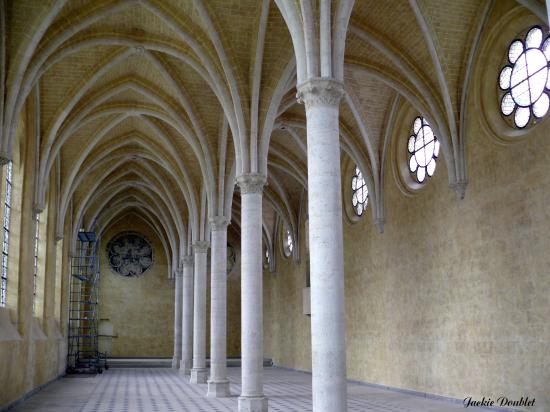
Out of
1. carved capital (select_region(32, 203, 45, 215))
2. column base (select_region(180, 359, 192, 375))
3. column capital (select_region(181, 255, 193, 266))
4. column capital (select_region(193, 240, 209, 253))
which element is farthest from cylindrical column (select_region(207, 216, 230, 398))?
column capital (select_region(181, 255, 193, 266))

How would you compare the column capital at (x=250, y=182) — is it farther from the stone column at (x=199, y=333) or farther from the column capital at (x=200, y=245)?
the column capital at (x=200, y=245)

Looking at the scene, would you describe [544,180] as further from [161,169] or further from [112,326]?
[112,326]

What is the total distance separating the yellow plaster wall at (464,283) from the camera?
14.1 m

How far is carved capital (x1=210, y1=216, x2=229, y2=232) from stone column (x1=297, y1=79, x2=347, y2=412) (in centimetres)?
1030

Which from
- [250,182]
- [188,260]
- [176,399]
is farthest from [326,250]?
[188,260]

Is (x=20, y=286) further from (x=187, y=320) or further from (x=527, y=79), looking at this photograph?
(x=527, y=79)

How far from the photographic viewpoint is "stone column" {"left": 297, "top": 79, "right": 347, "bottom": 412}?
32.6ft

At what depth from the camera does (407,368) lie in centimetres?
2009

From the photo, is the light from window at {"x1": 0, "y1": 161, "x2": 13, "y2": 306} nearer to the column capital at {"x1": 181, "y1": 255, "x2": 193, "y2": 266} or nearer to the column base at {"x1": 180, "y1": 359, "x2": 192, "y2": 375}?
the column capital at {"x1": 181, "y1": 255, "x2": 193, "y2": 266}

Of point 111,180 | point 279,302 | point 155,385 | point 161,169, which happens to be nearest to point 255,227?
point 155,385

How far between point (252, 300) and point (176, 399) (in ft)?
16.2

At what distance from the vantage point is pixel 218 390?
19094mm

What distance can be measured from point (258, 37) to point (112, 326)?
102ft

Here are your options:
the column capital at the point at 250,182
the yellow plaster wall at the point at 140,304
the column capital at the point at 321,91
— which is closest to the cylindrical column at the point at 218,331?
the column capital at the point at 250,182
